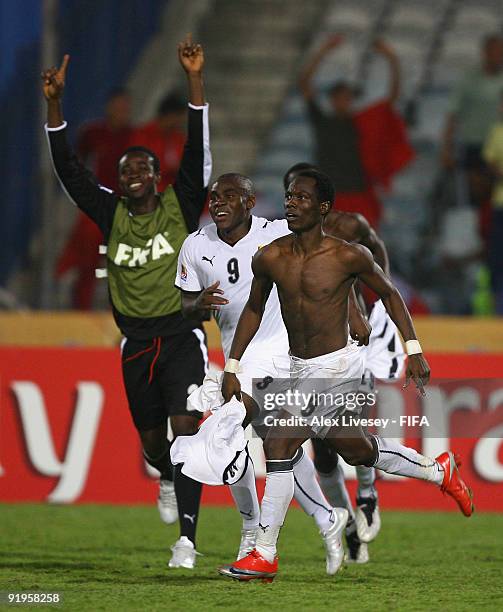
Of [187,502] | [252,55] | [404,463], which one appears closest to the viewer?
[404,463]

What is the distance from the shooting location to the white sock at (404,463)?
6.88m

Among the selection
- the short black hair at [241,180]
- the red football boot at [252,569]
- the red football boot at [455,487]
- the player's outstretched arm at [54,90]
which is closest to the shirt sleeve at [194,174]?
the short black hair at [241,180]

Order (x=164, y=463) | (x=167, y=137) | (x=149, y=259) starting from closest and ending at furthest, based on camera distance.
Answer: (x=149, y=259) → (x=164, y=463) → (x=167, y=137)

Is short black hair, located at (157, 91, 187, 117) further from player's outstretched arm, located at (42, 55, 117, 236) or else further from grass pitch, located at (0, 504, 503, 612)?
player's outstretched arm, located at (42, 55, 117, 236)

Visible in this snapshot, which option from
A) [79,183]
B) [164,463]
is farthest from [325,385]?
[79,183]

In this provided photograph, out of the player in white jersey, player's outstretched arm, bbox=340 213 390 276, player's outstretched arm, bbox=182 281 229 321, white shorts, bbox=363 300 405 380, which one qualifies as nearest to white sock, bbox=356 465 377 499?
white shorts, bbox=363 300 405 380

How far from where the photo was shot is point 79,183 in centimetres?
788

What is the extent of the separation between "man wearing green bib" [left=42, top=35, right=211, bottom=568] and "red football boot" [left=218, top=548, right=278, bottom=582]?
1.11m

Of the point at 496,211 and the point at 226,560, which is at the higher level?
the point at 496,211

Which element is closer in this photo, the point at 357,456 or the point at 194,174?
the point at 357,456

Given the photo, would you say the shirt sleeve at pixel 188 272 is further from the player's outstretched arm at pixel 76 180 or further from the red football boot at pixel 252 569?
the red football boot at pixel 252 569

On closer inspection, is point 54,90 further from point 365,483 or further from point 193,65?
point 365,483

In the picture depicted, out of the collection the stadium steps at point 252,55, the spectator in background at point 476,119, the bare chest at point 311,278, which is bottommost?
the bare chest at point 311,278

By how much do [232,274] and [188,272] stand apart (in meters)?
0.23
